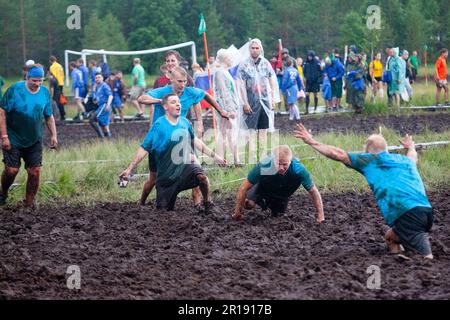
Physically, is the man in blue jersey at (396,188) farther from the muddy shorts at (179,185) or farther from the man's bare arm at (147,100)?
the man's bare arm at (147,100)

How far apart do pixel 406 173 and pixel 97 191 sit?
263 inches

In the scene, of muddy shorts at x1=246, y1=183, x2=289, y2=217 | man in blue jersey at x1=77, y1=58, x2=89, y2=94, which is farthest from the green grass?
man in blue jersey at x1=77, y1=58, x2=89, y2=94

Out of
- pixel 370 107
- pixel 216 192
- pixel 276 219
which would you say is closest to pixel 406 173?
pixel 276 219

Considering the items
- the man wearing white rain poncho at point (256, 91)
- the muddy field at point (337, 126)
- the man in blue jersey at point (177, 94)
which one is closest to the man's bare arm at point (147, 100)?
the man in blue jersey at point (177, 94)

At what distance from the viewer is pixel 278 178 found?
1131cm

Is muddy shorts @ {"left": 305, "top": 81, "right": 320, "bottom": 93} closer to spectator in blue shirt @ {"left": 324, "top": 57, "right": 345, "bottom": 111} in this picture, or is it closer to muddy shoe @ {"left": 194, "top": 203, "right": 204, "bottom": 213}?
spectator in blue shirt @ {"left": 324, "top": 57, "right": 345, "bottom": 111}

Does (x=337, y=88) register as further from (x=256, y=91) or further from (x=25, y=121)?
(x=25, y=121)

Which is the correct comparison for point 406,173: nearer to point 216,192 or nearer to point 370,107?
point 216,192

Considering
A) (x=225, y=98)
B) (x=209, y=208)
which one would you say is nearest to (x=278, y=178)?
(x=209, y=208)

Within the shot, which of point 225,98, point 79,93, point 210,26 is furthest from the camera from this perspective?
point 210,26

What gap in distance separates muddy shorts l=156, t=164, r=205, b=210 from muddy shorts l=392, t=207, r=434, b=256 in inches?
140

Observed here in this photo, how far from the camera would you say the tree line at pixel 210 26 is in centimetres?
4894

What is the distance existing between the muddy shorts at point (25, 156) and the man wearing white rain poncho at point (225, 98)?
4527 mm

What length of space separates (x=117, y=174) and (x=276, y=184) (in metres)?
4.88
